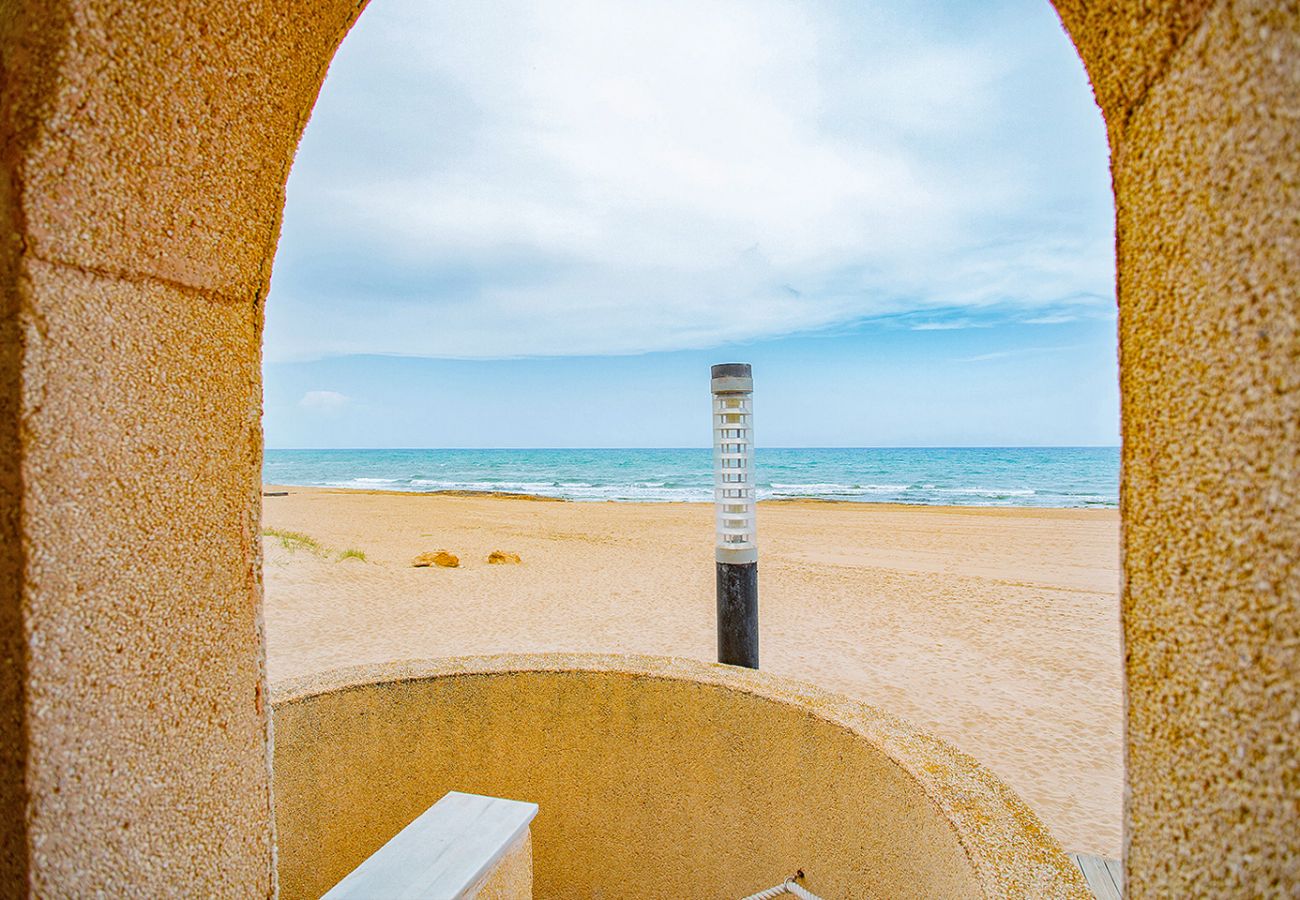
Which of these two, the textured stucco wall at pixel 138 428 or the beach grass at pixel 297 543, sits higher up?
the textured stucco wall at pixel 138 428

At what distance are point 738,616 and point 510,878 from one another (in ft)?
4.65

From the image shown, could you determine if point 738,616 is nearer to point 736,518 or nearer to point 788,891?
point 736,518

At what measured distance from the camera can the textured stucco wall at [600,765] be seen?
2232 millimetres

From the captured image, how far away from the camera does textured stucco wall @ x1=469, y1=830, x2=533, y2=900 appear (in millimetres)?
1902

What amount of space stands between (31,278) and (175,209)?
0.76ft

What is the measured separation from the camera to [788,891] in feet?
7.23

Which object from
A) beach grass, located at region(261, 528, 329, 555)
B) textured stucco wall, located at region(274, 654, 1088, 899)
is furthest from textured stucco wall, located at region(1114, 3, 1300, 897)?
beach grass, located at region(261, 528, 329, 555)

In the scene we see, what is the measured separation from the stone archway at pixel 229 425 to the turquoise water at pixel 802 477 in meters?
29.2

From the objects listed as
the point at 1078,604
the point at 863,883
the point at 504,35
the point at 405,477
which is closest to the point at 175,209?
the point at 863,883

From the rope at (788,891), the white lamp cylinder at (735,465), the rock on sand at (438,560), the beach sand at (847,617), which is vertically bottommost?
the beach sand at (847,617)

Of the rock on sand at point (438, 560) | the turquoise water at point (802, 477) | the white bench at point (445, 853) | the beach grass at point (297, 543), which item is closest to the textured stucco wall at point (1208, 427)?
the white bench at point (445, 853)

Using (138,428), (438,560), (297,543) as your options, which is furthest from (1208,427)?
(297,543)

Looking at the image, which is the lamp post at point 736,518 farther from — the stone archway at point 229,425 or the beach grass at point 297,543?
the beach grass at point 297,543

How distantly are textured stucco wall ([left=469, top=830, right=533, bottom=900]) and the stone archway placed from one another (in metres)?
0.84
